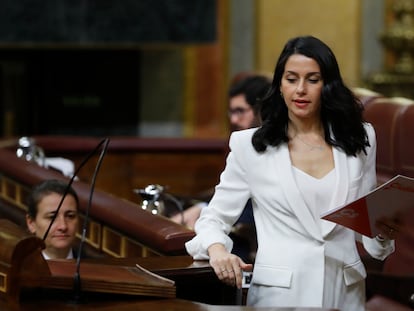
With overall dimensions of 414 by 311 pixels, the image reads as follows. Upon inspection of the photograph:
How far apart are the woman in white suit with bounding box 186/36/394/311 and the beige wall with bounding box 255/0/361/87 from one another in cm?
641

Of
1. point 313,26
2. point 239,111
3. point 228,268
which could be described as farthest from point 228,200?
point 313,26

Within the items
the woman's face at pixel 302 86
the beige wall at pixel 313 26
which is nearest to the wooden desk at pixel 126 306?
the woman's face at pixel 302 86

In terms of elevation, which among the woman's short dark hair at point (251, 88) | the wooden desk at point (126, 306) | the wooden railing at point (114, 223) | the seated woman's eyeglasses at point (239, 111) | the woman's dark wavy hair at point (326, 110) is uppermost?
the woman's dark wavy hair at point (326, 110)

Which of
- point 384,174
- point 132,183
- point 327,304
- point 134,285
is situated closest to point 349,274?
point 327,304

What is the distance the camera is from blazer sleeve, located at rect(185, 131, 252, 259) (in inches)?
123

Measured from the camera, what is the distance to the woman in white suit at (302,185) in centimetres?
303

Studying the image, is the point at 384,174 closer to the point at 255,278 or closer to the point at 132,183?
the point at 255,278

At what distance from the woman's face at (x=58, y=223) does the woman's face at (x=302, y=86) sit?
1260mm

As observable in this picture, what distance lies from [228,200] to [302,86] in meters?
0.37

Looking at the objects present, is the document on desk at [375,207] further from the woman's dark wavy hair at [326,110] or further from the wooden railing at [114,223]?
the wooden railing at [114,223]

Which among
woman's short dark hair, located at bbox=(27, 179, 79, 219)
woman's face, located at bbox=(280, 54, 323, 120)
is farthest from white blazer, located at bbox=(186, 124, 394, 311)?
woman's short dark hair, located at bbox=(27, 179, 79, 219)

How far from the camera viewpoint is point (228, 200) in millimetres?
3145

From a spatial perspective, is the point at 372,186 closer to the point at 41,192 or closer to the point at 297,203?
the point at 297,203

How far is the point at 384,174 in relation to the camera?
197 inches
